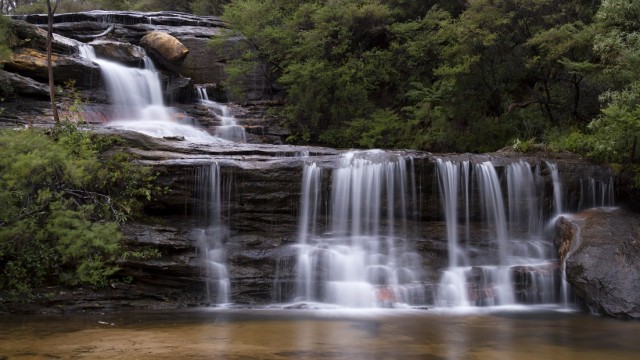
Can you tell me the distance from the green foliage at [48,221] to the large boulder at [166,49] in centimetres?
1300

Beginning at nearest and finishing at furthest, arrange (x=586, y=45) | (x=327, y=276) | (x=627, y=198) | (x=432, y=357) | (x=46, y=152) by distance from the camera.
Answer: (x=432, y=357)
(x=46, y=152)
(x=327, y=276)
(x=627, y=198)
(x=586, y=45)

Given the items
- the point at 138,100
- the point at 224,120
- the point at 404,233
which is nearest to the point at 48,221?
the point at 404,233

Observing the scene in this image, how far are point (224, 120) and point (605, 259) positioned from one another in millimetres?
14993

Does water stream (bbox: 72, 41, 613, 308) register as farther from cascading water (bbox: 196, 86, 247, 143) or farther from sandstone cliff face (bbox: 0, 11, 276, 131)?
sandstone cliff face (bbox: 0, 11, 276, 131)

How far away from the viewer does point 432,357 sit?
7156mm

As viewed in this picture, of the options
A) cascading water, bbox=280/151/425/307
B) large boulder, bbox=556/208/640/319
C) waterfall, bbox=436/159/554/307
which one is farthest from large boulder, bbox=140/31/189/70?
large boulder, bbox=556/208/640/319

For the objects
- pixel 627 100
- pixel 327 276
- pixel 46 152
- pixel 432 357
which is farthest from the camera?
pixel 627 100

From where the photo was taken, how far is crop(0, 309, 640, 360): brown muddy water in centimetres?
718

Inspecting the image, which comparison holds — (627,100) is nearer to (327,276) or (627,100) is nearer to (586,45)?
(586,45)

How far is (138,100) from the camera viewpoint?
21188 mm

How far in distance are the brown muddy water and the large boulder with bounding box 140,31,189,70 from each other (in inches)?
632

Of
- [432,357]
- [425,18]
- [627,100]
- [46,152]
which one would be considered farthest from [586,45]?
[46,152]

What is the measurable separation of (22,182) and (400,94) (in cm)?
1586

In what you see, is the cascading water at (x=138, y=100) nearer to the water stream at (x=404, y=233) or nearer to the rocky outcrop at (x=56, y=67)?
the rocky outcrop at (x=56, y=67)
